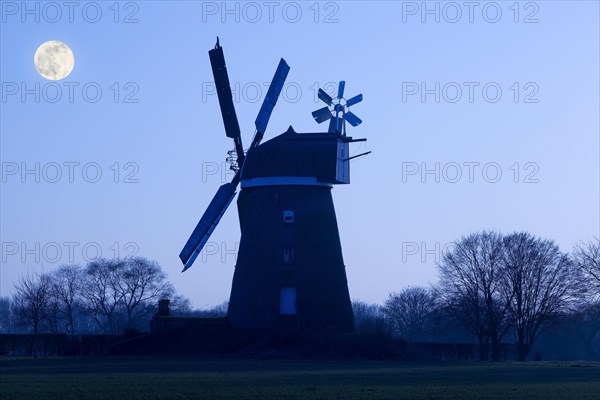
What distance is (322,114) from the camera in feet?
170

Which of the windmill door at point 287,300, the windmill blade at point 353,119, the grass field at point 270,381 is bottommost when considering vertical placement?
the grass field at point 270,381

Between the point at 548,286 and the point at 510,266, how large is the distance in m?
2.62

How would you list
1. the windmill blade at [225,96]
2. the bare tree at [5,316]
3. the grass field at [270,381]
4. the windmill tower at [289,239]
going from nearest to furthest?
the grass field at [270,381]
the windmill tower at [289,239]
the windmill blade at [225,96]
the bare tree at [5,316]

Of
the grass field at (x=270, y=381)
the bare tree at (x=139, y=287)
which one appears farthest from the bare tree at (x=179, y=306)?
the grass field at (x=270, y=381)

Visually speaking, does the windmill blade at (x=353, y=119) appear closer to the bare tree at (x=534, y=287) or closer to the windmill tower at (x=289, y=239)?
the windmill tower at (x=289, y=239)

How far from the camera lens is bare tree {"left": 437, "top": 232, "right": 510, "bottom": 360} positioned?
64438 millimetres

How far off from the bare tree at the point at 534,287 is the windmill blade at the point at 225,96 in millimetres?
23213

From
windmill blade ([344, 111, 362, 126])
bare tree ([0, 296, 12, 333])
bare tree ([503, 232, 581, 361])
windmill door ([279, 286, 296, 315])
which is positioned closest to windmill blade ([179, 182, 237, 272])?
windmill door ([279, 286, 296, 315])

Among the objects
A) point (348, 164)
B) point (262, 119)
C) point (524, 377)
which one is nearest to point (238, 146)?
point (262, 119)

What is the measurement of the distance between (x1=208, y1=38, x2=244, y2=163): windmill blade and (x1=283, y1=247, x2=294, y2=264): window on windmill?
5.00 m

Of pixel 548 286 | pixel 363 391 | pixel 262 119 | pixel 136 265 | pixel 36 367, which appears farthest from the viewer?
pixel 136 265

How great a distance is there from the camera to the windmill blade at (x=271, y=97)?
5053 centimetres

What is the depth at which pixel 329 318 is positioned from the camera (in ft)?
161

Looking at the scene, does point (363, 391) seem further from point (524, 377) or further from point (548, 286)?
point (548, 286)
